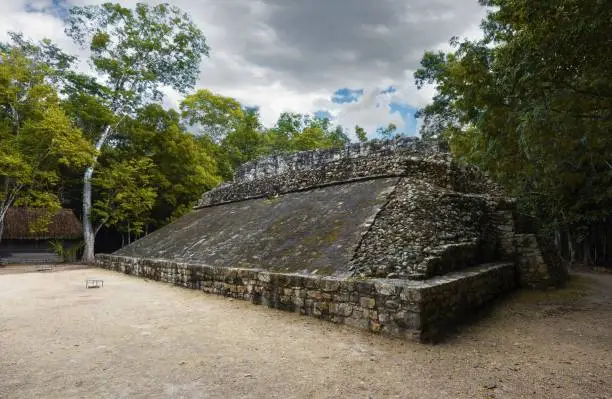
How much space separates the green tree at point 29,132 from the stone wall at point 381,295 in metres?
13.8

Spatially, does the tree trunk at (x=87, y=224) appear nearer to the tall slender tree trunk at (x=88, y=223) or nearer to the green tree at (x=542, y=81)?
the tall slender tree trunk at (x=88, y=223)

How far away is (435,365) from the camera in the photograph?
3.92 metres

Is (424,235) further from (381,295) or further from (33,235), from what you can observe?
(33,235)

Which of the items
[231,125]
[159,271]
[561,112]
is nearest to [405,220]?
[561,112]

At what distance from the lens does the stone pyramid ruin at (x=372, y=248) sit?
5.12 metres

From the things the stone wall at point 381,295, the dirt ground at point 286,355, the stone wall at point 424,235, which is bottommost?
the dirt ground at point 286,355

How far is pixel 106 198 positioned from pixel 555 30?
2147 cm

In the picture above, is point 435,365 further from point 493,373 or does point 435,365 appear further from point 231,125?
point 231,125

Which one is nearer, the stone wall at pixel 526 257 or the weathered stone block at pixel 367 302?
the weathered stone block at pixel 367 302

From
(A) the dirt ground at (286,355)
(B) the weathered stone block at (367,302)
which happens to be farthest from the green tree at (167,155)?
(B) the weathered stone block at (367,302)

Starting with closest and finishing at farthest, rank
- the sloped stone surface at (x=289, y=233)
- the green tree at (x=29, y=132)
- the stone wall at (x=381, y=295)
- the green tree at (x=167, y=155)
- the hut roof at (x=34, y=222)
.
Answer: the stone wall at (x=381, y=295) → the sloped stone surface at (x=289, y=233) → the green tree at (x=29, y=132) → the hut roof at (x=34, y=222) → the green tree at (x=167, y=155)

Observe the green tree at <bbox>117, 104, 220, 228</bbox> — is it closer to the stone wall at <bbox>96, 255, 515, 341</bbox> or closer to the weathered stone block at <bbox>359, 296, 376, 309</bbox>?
the stone wall at <bbox>96, 255, 515, 341</bbox>

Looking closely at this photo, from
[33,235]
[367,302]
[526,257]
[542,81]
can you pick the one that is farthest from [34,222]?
[542,81]

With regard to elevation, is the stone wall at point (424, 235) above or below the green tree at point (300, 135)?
below
